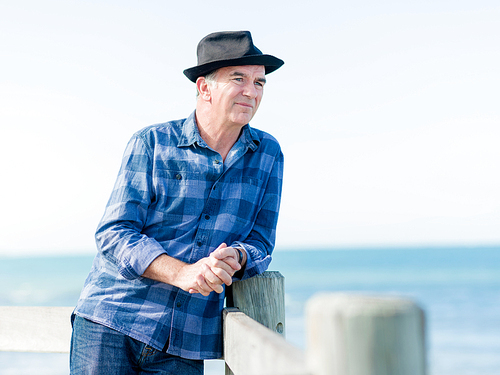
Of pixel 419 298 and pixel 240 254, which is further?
pixel 240 254

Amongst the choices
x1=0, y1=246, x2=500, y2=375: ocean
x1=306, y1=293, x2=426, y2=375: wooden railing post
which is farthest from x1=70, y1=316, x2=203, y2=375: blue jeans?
x1=306, y1=293, x2=426, y2=375: wooden railing post

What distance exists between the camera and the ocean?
29.8ft

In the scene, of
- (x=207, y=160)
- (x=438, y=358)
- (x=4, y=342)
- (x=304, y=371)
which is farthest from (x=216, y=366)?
(x=304, y=371)

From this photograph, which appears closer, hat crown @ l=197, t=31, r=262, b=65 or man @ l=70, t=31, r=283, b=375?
man @ l=70, t=31, r=283, b=375

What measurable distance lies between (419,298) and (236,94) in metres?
1.65

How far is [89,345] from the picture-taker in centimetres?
201

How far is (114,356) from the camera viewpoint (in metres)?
1.99

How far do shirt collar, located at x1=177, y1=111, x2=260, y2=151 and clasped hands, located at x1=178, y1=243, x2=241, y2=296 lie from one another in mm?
566

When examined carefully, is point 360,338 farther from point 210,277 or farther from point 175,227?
point 175,227

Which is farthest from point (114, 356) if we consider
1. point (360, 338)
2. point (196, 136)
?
point (360, 338)

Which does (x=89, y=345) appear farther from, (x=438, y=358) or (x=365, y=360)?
(x=438, y=358)

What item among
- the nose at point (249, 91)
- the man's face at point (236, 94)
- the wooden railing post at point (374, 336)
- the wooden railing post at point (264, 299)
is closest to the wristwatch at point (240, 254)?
the wooden railing post at point (264, 299)

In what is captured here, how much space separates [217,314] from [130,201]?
1.94 ft

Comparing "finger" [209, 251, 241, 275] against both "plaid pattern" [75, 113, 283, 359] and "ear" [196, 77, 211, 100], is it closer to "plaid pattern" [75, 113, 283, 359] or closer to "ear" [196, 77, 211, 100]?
"plaid pattern" [75, 113, 283, 359]
